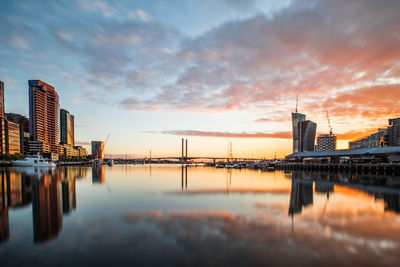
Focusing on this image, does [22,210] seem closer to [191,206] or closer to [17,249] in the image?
[17,249]

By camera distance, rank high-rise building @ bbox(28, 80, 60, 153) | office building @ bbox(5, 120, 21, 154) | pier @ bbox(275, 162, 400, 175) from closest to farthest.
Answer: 1. pier @ bbox(275, 162, 400, 175)
2. office building @ bbox(5, 120, 21, 154)
3. high-rise building @ bbox(28, 80, 60, 153)

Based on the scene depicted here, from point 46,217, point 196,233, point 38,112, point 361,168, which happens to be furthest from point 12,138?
point 361,168

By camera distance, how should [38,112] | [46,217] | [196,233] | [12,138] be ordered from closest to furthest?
1. [196,233]
2. [46,217]
3. [12,138]
4. [38,112]

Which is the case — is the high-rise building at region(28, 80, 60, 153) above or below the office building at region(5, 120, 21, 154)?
above

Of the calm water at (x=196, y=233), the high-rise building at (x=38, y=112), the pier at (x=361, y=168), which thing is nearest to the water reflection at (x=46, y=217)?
the calm water at (x=196, y=233)

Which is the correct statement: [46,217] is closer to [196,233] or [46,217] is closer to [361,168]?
[196,233]

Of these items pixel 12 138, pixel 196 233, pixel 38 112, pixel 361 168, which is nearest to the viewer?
pixel 196 233

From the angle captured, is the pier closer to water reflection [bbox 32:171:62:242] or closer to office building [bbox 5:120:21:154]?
water reflection [bbox 32:171:62:242]

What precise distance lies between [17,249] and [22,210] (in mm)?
9680

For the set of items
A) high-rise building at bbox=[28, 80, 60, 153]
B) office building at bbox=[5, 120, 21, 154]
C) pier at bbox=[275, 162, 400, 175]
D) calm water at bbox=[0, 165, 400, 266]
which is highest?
high-rise building at bbox=[28, 80, 60, 153]

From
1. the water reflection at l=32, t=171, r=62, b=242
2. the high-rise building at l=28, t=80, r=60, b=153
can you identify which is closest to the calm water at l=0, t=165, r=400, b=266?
the water reflection at l=32, t=171, r=62, b=242

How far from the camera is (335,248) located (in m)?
11.8

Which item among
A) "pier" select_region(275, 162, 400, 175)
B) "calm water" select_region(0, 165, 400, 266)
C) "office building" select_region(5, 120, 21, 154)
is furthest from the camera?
"office building" select_region(5, 120, 21, 154)

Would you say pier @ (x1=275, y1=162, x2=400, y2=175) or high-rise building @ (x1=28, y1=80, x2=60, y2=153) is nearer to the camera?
pier @ (x1=275, y1=162, x2=400, y2=175)
